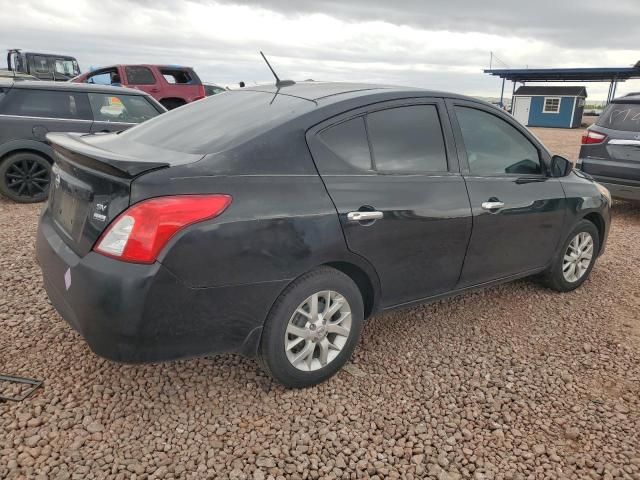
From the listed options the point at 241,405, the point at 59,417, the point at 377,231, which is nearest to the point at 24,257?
the point at 59,417

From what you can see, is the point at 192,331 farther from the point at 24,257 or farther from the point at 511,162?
the point at 24,257

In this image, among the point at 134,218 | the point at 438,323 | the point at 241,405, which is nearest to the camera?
the point at 134,218

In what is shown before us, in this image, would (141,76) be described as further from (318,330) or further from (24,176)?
(318,330)

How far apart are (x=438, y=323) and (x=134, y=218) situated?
2319mm

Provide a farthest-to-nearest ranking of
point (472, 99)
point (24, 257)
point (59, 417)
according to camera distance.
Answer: point (24, 257), point (472, 99), point (59, 417)

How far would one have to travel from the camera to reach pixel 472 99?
3416 millimetres

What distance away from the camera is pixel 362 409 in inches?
104

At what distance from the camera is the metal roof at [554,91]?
38062 millimetres

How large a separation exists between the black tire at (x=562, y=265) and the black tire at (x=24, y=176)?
6.22m

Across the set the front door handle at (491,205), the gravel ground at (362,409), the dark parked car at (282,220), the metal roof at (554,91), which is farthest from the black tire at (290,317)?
the metal roof at (554,91)

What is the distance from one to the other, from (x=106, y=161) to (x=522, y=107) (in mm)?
43427

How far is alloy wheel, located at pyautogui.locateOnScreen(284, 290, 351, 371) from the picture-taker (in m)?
2.61

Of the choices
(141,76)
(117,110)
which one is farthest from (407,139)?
(141,76)

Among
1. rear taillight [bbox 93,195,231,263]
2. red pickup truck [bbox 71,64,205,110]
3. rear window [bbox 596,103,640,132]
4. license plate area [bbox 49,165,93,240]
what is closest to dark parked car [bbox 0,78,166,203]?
license plate area [bbox 49,165,93,240]
